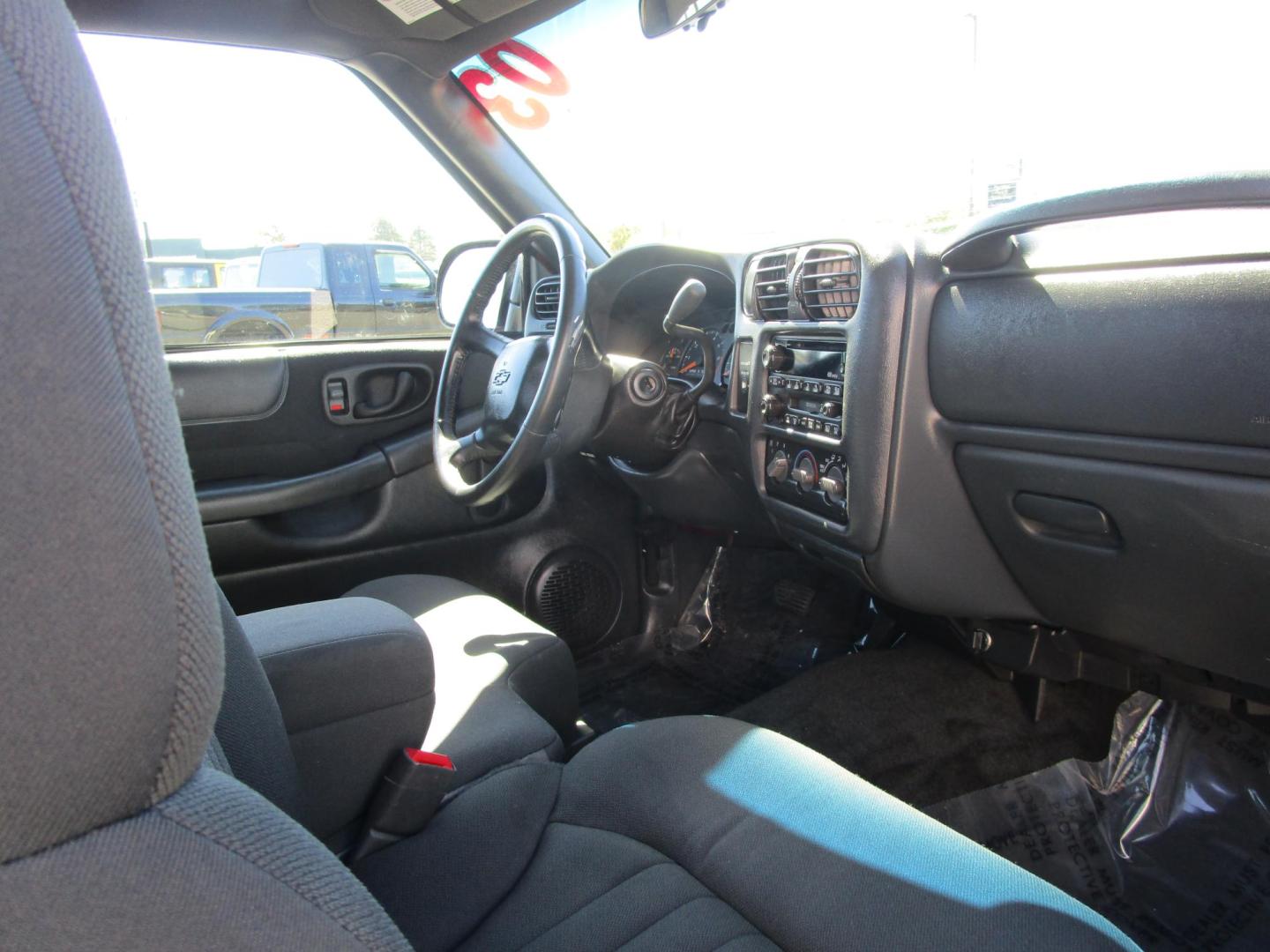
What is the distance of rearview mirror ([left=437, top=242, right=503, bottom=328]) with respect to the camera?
2.51m

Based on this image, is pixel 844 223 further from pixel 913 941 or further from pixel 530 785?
pixel 913 941

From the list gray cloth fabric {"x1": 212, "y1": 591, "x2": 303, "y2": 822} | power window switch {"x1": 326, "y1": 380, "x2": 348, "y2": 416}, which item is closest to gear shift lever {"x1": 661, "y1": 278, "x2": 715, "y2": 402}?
power window switch {"x1": 326, "y1": 380, "x2": 348, "y2": 416}

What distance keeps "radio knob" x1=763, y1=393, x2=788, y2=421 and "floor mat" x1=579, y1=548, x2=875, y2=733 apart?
0.74m

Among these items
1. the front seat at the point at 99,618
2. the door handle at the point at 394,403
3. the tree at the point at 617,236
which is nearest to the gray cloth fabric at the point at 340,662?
the front seat at the point at 99,618

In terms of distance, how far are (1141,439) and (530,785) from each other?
85cm

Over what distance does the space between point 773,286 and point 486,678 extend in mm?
856

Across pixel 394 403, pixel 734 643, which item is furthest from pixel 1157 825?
pixel 394 403

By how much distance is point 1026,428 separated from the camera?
129 centimetres

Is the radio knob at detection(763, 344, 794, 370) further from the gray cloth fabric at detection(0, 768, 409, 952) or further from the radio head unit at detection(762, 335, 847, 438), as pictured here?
the gray cloth fabric at detection(0, 768, 409, 952)

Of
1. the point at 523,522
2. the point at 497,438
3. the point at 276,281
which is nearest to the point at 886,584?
the point at 497,438

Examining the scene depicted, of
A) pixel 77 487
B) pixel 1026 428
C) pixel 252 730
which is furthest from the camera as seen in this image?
pixel 1026 428

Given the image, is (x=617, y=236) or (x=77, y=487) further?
(x=617, y=236)

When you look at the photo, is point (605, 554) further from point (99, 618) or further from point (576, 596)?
point (99, 618)

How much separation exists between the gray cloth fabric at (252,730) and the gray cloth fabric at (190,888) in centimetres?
34
